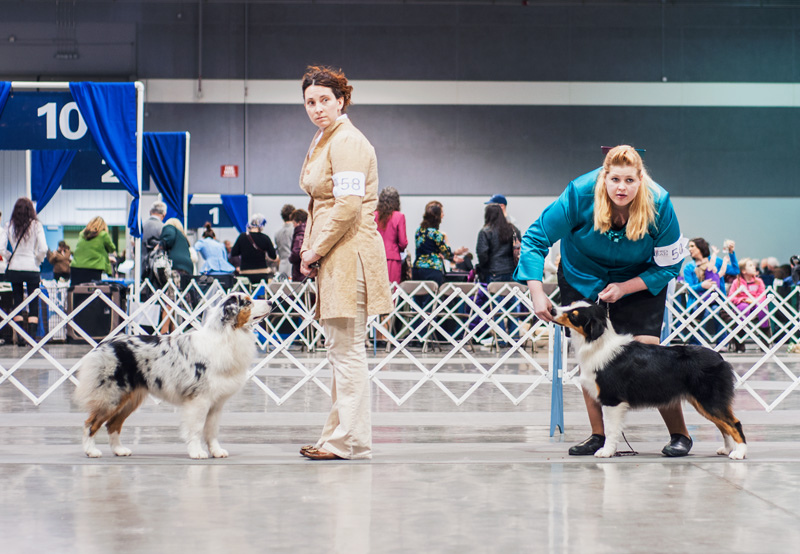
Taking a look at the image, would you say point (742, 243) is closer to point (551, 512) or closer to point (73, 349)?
point (73, 349)

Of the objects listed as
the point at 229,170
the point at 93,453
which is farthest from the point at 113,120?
the point at 229,170

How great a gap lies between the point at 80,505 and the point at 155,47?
521 inches

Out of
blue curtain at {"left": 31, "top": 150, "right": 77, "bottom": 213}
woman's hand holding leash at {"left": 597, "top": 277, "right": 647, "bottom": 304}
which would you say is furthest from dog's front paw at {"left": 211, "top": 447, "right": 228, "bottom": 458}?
blue curtain at {"left": 31, "top": 150, "right": 77, "bottom": 213}

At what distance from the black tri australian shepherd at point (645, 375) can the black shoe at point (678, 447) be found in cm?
15

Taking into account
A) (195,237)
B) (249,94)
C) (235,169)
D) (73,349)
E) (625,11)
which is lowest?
(73,349)

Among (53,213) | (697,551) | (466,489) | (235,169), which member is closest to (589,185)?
(466,489)

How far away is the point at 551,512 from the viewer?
2.42 metres

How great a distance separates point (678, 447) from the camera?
333 centimetres

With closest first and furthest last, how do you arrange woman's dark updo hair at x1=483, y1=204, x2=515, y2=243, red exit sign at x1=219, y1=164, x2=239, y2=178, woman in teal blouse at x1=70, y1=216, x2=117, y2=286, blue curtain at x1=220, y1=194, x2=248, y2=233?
woman's dark updo hair at x1=483, y1=204, x2=515, y2=243
woman in teal blouse at x1=70, y1=216, x2=117, y2=286
blue curtain at x1=220, y1=194, x2=248, y2=233
red exit sign at x1=219, y1=164, x2=239, y2=178

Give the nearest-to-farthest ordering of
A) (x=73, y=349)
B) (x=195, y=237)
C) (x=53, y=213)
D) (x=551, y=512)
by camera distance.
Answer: (x=551, y=512), (x=73, y=349), (x=195, y=237), (x=53, y=213)

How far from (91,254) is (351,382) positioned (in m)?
6.61

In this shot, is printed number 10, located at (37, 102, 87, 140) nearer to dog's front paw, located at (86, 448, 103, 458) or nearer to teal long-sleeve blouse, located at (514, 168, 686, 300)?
dog's front paw, located at (86, 448, 103, 458)

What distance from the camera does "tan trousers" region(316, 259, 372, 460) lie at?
3.24 meters

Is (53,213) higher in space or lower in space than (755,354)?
higher
